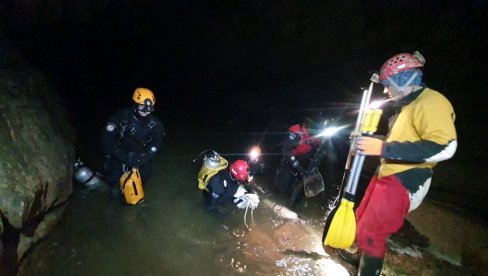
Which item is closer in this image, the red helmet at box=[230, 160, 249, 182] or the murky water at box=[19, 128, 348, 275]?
the murky water at box=[19, 128, 348, 275]

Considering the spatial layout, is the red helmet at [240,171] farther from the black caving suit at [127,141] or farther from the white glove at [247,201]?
the black caving suit at [127,141]

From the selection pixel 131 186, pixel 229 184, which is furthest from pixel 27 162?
pixel 229 184

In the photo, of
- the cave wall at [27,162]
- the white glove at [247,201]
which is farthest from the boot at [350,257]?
the cave wall at [27,162]

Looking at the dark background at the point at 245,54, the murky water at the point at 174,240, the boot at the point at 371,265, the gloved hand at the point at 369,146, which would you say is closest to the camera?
the gloved hand at the point at 369,146

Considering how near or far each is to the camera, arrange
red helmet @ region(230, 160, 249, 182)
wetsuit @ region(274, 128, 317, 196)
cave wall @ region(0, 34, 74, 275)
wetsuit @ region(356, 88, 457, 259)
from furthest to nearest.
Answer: wetsuit @ region(274, 128, 317, 196) → red helmet @ region(230, 160, 249, 182) → cave wall @ region(0, 34, 74, 275) → wetsuit @ region(356, 88, 457, 259)

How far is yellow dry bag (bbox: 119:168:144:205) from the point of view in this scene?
16.9 ft

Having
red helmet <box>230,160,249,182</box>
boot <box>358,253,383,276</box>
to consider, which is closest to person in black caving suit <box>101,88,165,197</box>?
red helmet <box>230,160,249,182</box>

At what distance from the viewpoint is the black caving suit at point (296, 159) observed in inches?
241

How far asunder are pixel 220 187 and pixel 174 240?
124 centimetres

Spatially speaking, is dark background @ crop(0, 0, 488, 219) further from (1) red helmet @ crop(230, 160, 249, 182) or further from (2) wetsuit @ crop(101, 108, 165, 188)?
(1) red helmet @ crop(230, 160, 249, 182)

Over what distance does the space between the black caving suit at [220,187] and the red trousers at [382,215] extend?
9.32ft

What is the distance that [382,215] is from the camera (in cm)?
285

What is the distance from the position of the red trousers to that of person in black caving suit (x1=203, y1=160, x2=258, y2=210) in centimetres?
266

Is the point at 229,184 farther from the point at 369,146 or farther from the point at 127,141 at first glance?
the point at 369,146
